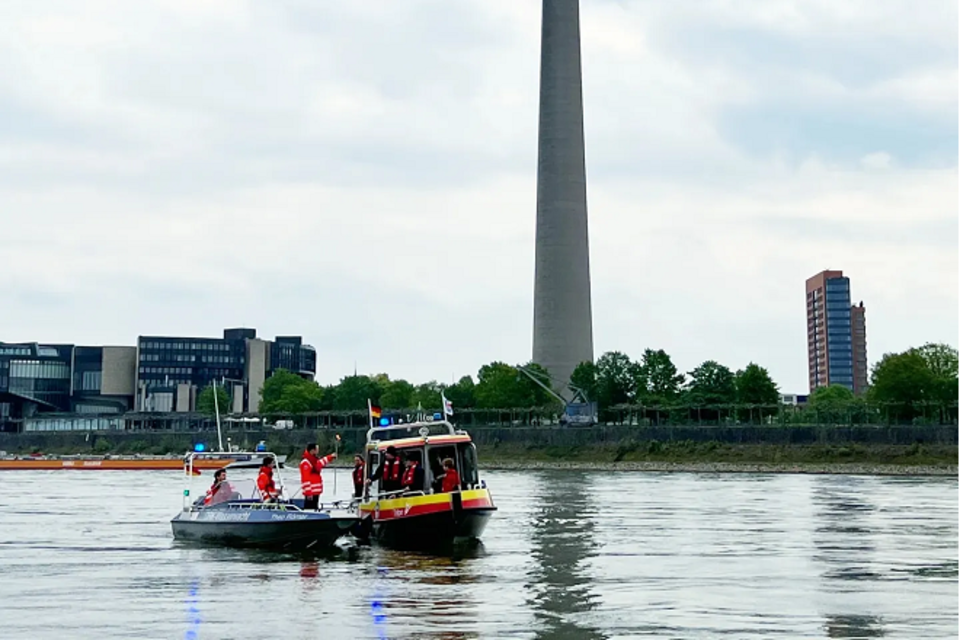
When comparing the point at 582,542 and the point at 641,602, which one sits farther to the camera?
the point at 582,542

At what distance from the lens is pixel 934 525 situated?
1980 inches

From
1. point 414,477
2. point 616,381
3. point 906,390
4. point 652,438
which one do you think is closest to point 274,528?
point 414,477

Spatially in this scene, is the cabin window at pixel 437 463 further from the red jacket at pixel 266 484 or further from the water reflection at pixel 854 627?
the water reflection at pixel 854 627

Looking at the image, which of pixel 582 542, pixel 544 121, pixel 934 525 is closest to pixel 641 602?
pixel 582 542

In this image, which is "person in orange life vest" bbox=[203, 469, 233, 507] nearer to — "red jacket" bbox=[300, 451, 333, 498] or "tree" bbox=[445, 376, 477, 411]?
"red jacket" bbox=[300, 451, 333, 498]

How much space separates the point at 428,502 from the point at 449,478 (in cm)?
93

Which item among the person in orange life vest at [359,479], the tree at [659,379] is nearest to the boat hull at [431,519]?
the person in orange life vest at [359,479]

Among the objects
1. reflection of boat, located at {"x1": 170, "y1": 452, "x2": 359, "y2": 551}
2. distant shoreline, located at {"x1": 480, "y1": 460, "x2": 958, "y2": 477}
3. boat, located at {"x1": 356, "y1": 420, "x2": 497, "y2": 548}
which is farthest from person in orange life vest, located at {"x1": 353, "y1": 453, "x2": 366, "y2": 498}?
distant shoreline, located at {"x1": 480, "y1": 460, "x2": 958, "y2": 477}

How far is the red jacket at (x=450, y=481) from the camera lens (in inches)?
1615

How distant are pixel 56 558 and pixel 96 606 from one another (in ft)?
39.7

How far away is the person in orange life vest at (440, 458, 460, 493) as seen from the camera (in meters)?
41.0

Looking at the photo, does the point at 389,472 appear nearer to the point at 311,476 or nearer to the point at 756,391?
the point at 311,476

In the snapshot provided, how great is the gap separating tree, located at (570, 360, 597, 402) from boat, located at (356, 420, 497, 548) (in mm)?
131937

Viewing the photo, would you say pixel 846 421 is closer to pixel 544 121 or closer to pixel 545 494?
pixel 544 121
